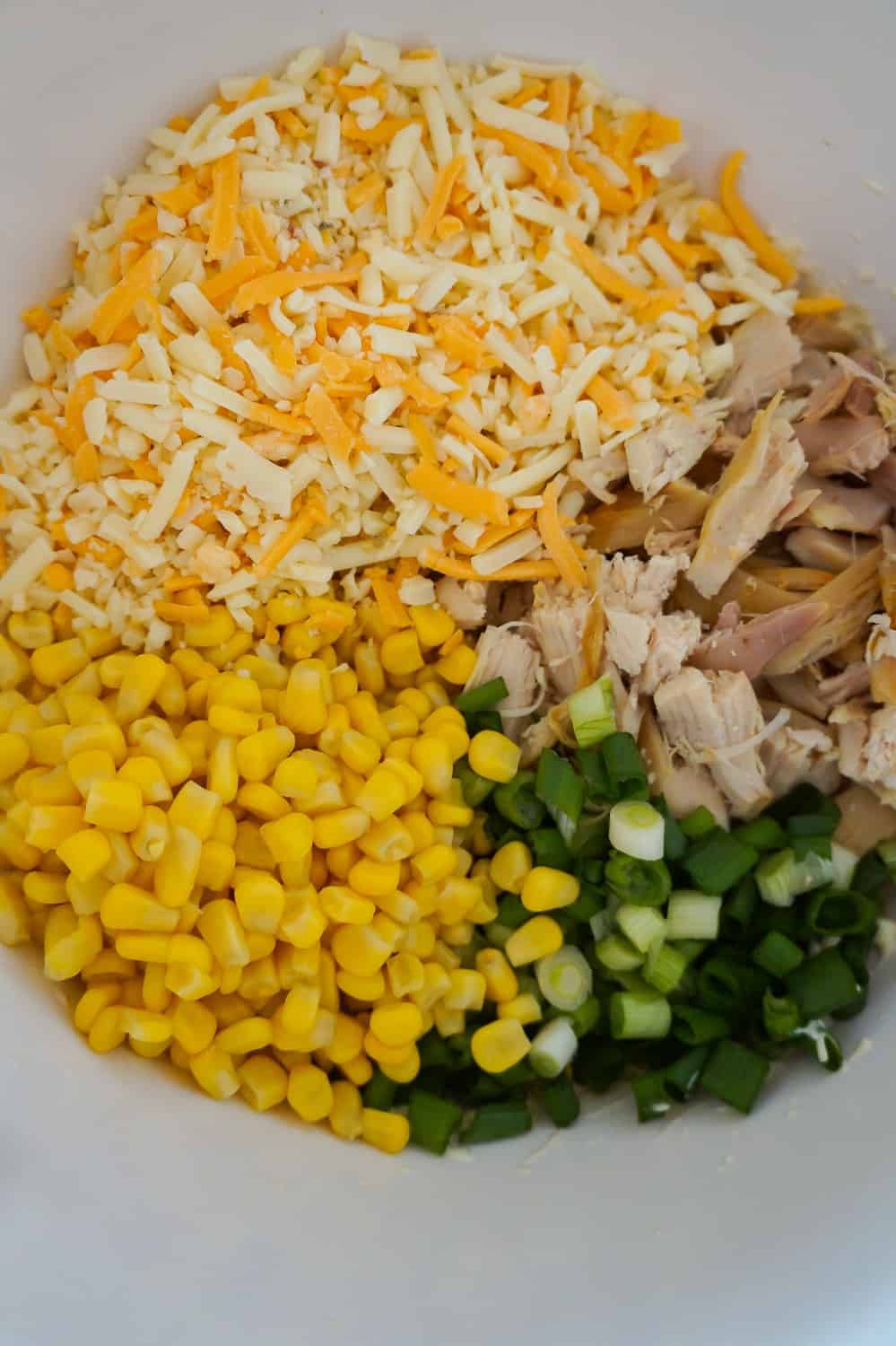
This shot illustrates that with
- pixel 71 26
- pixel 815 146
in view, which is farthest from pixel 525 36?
pixel 71 26

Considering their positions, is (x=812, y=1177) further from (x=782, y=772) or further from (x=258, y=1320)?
(x=258, y=1320)

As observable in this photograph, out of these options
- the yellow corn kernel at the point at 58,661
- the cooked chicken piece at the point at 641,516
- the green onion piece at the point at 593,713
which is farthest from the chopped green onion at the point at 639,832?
the yellow corn kernel at the point at 58,661

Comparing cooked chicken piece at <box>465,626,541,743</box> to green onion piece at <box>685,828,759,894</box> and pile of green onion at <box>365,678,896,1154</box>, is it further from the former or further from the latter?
green onion piece at <box>685,828,759,894</box>

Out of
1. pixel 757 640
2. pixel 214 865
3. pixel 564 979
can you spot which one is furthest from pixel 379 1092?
pixel 757 640

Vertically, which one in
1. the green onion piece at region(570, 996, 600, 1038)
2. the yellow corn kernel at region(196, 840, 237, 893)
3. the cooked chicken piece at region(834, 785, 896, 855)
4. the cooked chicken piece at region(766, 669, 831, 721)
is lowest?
the green onion piece at region(570, 996, 600, 1038)

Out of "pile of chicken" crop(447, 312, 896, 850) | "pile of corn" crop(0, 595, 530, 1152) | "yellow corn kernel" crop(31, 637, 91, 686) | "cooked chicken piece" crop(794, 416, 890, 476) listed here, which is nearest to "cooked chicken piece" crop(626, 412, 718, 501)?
"pile of chicken" crop(447, 312, 896, 850)

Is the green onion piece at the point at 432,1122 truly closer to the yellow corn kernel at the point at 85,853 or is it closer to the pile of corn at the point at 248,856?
the pile of corn at the point at 248,856
